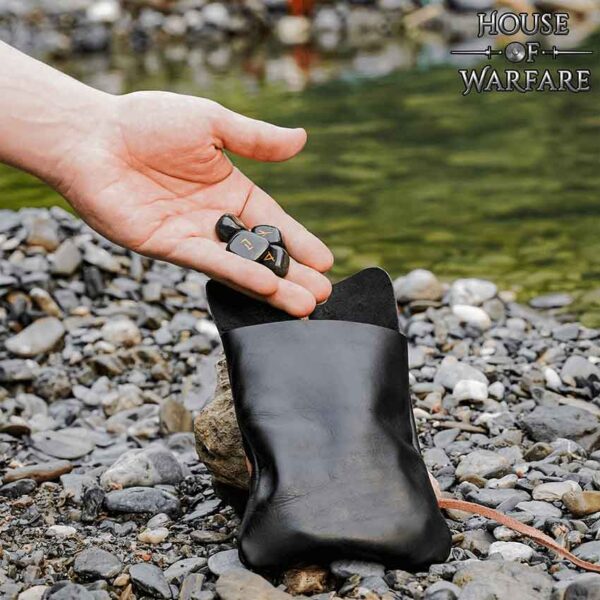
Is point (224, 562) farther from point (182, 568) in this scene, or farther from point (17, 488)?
point (17, 488)

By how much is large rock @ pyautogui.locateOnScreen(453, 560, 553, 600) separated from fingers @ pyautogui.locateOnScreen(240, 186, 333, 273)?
40.8 inches

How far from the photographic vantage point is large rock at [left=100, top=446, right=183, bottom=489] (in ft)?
10.3

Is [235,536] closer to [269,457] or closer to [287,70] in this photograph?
[269,457]

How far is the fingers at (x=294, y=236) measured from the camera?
304 centimetres

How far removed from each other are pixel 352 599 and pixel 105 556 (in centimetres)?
68

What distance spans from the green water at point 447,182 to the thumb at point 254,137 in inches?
98.4

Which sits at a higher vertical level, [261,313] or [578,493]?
[261,313]

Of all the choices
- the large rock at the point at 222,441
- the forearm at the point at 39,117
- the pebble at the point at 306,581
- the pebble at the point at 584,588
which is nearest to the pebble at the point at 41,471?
the large rock at the point at 222,441

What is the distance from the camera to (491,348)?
462 centimetres

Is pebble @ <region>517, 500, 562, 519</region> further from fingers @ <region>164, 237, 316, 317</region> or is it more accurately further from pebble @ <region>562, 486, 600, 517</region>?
fingers @ <region>164, 237, 316, 317</region>

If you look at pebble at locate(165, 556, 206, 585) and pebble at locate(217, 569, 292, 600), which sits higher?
pebble at locate(217, 569, 292, 600)

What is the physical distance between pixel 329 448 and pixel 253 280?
0.54m

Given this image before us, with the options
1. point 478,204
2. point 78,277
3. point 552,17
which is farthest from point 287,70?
point 78,277

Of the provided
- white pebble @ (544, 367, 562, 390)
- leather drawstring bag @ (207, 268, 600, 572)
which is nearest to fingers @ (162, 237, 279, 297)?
leather drawstring bag @ (207, 268, 600, 572)
